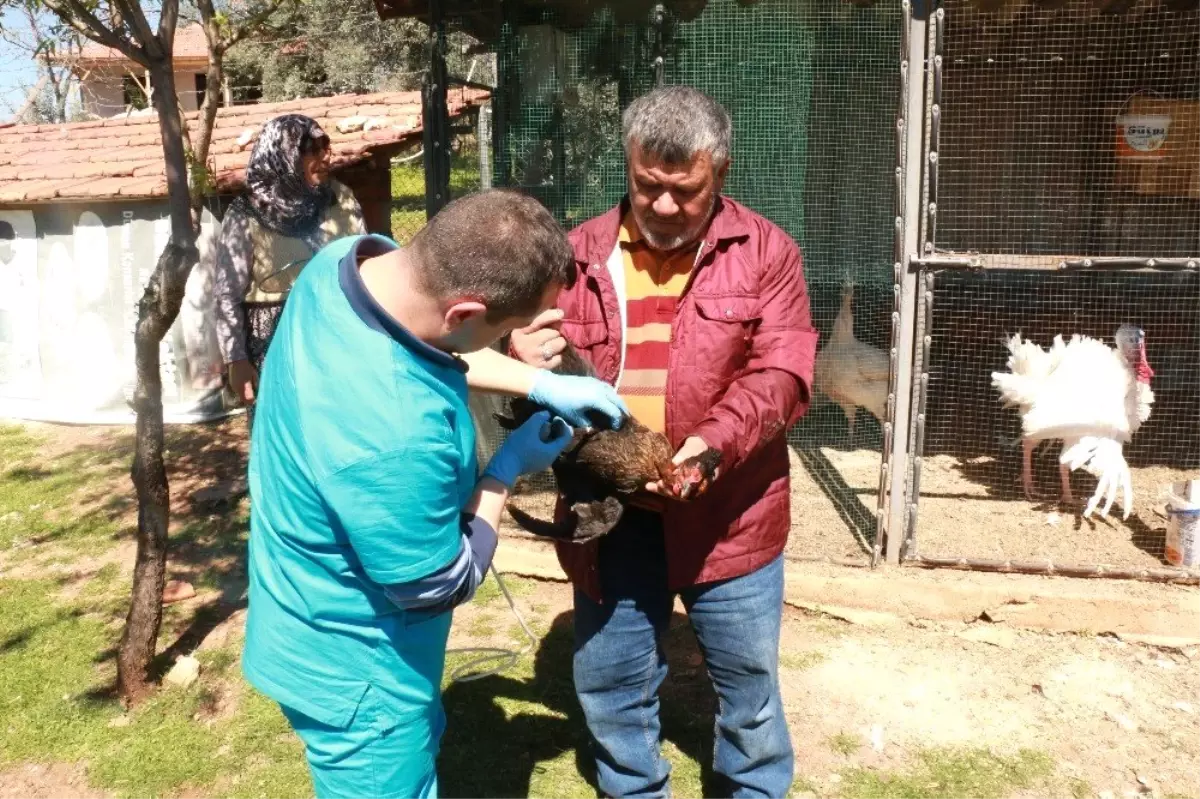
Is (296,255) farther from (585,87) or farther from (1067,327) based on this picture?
(1067,327)

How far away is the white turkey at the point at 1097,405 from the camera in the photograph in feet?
17.6

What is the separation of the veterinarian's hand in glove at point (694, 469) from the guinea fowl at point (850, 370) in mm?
3607

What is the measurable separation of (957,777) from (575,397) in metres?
2.20

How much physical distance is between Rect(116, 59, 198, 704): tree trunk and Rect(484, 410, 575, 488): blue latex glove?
1.99 metres

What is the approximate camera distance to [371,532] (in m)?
1.72

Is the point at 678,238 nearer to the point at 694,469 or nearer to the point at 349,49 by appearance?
the point at 694,469

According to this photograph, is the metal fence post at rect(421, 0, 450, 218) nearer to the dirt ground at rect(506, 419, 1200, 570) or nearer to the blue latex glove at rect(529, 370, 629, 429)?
the dirt ground at rect(506, 419, 1200, 570)

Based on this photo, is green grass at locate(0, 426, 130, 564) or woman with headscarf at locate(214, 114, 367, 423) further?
green grass at locate(0, 426, 130, 564)

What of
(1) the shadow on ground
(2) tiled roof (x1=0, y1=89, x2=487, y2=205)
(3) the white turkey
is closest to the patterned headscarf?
(2) tiled roof (x1=0, y1=89, x2=487, y2=205)

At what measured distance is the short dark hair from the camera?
1.70 metres

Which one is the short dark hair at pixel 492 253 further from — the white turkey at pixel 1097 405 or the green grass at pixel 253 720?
the white turkey at pixel 1097 405

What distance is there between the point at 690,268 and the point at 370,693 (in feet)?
4.58

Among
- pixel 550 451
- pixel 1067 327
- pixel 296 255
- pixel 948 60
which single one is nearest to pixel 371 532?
pixel 550 451

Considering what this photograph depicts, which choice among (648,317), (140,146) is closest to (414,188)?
(140,146)
